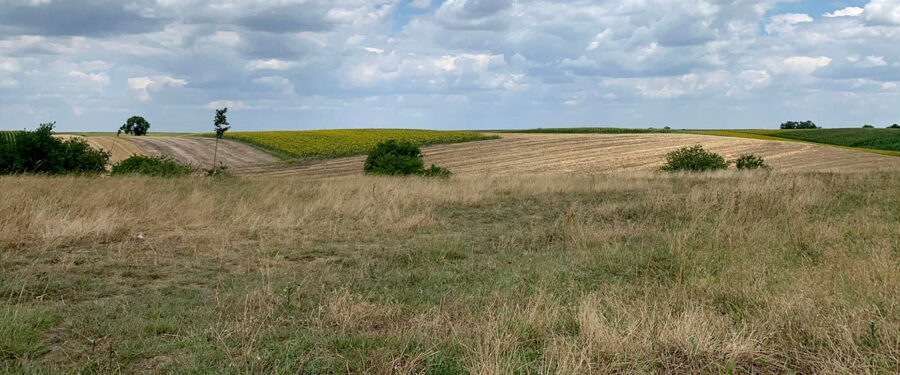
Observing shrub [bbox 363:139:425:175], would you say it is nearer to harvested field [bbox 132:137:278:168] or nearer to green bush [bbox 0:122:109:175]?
green bush [bbox 0:122:109:175]

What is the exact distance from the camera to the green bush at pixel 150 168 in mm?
18297

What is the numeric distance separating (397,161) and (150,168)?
897 cm

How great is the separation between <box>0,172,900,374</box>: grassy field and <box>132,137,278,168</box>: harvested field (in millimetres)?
39152

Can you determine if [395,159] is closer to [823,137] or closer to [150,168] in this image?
[150,168]

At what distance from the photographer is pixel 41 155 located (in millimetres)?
19141

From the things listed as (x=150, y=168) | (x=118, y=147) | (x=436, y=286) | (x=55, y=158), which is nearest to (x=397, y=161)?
(x=150, y=168)

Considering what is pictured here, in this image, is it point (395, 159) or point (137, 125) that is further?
point (137, 125)

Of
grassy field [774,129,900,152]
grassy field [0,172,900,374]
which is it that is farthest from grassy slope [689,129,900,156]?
grassy field [0,172,900,374]

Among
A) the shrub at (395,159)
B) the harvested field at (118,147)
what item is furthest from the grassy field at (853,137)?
the harvested field at (118,147)

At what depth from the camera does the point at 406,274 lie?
22.6 feet

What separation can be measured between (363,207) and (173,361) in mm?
8390

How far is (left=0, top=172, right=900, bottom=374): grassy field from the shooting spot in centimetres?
402

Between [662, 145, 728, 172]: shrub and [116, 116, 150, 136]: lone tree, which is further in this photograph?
[116, 116, 150, 136]: lone tree

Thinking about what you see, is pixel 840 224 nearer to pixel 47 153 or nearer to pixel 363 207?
pixel 363 207
